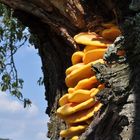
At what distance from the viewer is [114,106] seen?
70.6 inches

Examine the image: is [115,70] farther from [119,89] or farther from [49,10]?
[49,10]

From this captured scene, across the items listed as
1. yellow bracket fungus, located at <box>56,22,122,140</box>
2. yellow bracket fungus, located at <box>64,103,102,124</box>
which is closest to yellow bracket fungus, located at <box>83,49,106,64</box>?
yellow bracket fungus, located at <box>56,22,122,140</box>

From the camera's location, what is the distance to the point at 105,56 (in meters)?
1.90

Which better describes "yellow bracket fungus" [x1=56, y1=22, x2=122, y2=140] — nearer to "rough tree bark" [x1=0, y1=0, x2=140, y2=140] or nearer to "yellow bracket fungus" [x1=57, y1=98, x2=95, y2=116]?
"yellow bracket fungus" [x1=57, y1=98, x2=95, y2=116]

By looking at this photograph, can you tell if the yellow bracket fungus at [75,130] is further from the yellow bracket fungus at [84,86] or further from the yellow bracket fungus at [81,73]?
the yellow bracket fungus at [81,73]

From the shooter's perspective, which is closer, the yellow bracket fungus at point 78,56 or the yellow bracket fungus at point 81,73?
the yellow bracket fungus at point 81,73

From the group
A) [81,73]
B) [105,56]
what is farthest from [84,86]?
[105,56]

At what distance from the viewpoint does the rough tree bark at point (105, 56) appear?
5.83ft

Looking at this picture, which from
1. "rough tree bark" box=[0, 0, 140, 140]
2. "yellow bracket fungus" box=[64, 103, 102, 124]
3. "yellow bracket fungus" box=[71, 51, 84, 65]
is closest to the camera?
"rough tree bark" box=[0, 0, 140, 140]

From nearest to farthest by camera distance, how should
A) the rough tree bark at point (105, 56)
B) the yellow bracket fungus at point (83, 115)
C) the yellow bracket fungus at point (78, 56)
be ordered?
the rough tree bark at point (105, 56) < the yellow bracket fungus at point (83, 115) < the yellow bracket fungus at point (78, 56)

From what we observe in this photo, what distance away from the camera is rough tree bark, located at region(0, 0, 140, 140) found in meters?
1.78

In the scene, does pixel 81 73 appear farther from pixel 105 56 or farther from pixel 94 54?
pixel 105 56

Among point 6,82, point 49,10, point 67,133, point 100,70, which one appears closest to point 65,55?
point 49,10

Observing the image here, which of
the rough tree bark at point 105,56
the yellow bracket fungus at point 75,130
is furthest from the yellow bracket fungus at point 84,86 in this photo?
the rough tree bark at point 105,56
